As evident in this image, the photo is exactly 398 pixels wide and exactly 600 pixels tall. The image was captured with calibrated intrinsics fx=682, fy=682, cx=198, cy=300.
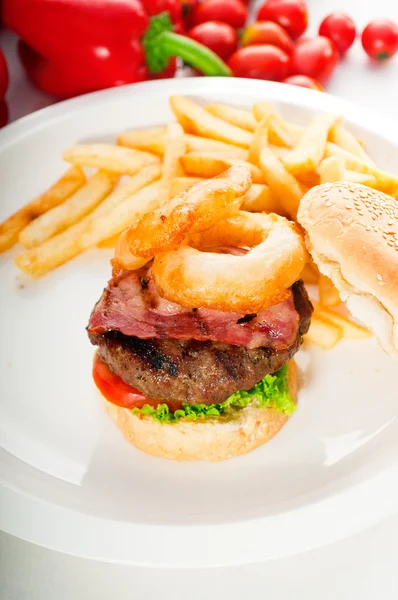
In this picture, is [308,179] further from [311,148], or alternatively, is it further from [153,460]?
[153,460]

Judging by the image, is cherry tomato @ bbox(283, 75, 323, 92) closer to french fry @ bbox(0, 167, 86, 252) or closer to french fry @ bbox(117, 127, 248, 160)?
french fry @ bbox(117, 127, 248, 160)

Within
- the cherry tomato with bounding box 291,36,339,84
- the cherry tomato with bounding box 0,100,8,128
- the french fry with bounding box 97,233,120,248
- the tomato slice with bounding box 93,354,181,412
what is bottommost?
the cherry tomato with bounding box 291,36,339,84

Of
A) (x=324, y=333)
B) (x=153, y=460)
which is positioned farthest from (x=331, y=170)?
(x=153, y=460)

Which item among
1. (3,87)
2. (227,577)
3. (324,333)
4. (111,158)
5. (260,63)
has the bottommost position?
(324,333)

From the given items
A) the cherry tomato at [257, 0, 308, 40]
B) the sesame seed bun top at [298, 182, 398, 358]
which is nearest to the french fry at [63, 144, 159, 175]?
the sesame seed bun top at [298, 182, 398, 358]

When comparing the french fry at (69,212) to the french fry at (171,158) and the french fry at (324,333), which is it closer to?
the french fry at (171,158)

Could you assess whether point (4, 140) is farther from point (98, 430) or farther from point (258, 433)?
point (258, 433)
